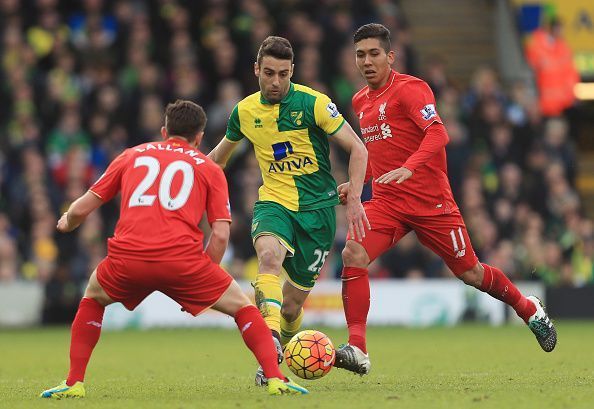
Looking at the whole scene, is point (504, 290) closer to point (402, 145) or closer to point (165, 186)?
point (402, 145)

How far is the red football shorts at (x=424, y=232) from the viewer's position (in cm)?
970

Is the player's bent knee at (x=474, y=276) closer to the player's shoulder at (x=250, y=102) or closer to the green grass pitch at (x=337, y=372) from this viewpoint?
the green grass pitch at (x=337, y=372)

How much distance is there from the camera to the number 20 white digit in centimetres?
790

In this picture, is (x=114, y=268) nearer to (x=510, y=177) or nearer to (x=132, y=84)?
(x=132, y=84)

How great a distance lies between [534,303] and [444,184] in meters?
1.29

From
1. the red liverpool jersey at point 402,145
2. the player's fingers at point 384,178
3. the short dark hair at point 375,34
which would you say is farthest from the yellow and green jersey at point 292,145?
the short dark hair at point 375,34

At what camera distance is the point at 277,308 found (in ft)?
29.6

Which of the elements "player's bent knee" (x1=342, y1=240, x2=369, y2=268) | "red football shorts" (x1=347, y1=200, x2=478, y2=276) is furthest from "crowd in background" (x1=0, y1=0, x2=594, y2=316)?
"player's bent knee" (x1=342, y1=240, x2=369, y2=268)

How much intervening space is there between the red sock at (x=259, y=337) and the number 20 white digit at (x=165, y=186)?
30.4 inches

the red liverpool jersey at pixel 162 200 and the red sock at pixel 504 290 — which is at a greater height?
the red liverpool jersey at pixel 162 200

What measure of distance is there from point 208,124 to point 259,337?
11.0 metres

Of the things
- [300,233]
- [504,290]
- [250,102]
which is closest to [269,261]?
[300,233]

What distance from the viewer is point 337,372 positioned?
34.6 feet

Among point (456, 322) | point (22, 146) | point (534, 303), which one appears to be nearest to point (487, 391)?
point (534, 303)
